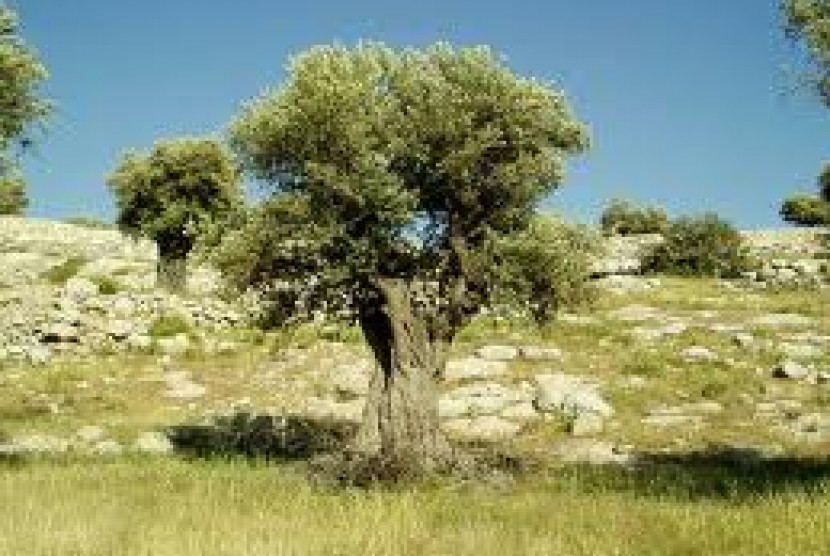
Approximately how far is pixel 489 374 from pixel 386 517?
21.6 meters

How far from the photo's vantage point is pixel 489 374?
4062 centimetres

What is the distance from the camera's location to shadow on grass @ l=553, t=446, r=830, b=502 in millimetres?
23094

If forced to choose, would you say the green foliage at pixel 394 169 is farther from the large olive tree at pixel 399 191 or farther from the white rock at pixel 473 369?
the white rock at pixel 473 369

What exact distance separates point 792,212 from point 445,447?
91.3 meters

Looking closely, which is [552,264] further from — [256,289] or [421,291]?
[256,289]

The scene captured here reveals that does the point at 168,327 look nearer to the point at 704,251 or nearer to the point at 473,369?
the point at 473,369

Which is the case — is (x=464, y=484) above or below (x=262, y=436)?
below

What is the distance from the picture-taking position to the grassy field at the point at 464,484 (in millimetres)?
16906

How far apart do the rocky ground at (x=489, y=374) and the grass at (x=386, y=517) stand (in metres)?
7.96

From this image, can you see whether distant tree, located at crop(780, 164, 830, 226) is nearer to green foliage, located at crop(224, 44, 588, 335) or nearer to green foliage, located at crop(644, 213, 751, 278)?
green foliage, located at crop(644, 213, 751, 278)

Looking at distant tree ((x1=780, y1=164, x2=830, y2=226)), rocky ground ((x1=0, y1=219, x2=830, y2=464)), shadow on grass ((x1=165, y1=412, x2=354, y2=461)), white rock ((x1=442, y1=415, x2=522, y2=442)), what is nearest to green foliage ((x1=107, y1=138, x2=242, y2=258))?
rocky ground ((x1=0, y1=219, x2=830, y2=464))

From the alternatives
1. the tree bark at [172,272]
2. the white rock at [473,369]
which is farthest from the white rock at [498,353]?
the tree bark at [172,272]

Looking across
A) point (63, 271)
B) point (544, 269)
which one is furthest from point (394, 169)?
point (63, 271)

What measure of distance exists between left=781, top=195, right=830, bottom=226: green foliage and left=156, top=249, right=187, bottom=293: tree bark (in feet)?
199
